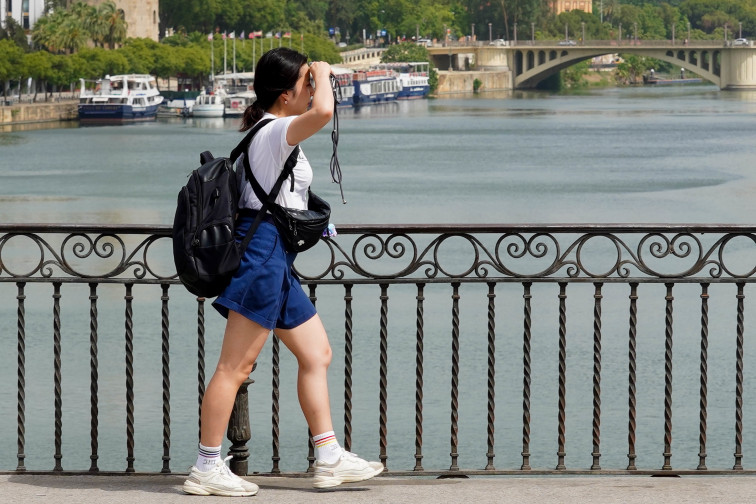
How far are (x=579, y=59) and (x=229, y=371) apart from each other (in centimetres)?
9972

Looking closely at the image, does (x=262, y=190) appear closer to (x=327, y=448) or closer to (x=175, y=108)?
(x=327, y=448)

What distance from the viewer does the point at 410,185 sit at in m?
37.7

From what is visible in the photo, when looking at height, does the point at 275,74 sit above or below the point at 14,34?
below

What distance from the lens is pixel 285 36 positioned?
324 ft

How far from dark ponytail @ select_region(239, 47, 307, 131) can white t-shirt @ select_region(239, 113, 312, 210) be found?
0.06 meters

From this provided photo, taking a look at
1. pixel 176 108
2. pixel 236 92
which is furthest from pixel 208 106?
pixel 236 92

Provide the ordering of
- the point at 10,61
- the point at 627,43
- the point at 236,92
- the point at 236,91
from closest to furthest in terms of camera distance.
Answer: the point at 10,61 → the point at 236,92 → the point at 236,91 → the point at 627,43

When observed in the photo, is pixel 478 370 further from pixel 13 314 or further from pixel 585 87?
pixel 585 87

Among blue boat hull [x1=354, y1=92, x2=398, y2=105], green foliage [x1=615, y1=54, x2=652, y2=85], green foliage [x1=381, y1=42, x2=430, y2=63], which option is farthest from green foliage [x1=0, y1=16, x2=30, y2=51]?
green foliage [x1=615, y1=54, x2=652, y2=85]

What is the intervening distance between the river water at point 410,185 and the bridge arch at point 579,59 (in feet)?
53.6

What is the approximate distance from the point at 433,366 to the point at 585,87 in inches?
4403

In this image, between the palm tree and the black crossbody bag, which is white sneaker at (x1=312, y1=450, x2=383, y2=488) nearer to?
the black crossbody bag

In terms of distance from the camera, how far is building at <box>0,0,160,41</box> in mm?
82812

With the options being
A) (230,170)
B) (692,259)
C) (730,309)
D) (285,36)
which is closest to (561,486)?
(230,170)
